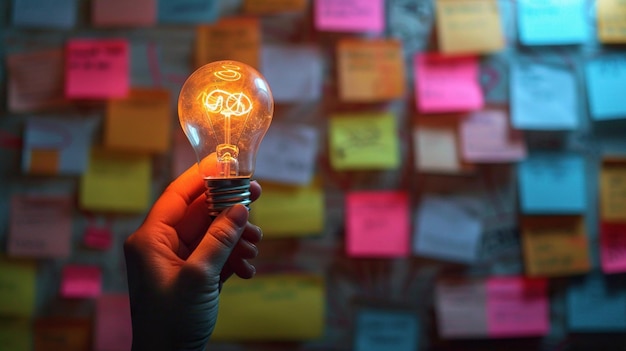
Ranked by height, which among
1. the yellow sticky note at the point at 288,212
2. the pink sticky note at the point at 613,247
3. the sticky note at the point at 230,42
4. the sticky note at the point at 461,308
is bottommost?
the sticky note at the point at 461,308

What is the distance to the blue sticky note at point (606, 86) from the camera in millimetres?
945

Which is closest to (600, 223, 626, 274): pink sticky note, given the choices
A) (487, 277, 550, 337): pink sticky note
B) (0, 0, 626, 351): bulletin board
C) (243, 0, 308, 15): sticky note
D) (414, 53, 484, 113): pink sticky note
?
(0, 0, 626, 351): bulletin board

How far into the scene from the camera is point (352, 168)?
944 mm

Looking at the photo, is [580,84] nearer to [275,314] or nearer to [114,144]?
[275,314]

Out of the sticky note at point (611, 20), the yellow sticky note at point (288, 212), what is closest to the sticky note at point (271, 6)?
the yellow sticky note at point (288, 212)

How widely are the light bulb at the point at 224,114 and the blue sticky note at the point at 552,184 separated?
54 cm

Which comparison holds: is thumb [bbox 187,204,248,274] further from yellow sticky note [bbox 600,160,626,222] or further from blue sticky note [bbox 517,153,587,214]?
yellow sticky note [bbox 600,160,626,222]

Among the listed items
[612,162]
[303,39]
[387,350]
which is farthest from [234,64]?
[612,162]

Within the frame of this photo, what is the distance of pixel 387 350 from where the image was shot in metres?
0.96

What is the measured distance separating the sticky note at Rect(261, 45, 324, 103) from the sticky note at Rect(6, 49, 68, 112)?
374mm

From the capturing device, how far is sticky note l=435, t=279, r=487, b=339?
0.95 m

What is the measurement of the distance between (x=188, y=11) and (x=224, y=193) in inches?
19.7

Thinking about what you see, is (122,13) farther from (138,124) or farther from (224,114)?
(224,114)

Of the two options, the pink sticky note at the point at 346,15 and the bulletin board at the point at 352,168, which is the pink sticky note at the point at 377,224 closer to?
the bulletin board at the point at 352,168
